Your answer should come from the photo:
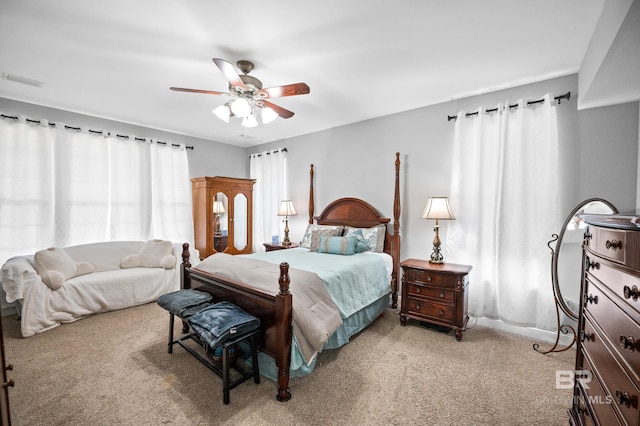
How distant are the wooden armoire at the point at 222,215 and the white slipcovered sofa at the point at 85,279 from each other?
0.52 m

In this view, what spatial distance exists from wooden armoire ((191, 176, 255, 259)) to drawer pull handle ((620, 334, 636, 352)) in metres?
4.76

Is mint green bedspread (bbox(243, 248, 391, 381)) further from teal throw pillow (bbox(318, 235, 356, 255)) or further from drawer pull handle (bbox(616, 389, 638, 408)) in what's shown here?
drawer pull handle (bbox(616, 389, 638, 408))

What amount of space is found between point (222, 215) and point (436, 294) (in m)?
3.63

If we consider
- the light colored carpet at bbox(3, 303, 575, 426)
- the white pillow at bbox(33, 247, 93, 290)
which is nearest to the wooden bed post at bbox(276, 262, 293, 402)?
the light colored carpet at bbox(3, 303, 575, 426)

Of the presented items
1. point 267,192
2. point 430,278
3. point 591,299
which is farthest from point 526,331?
point 267,192

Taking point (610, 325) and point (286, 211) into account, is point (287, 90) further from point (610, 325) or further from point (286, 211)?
point (286, 211)

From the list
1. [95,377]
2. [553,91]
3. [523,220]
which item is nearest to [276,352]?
[95,377]

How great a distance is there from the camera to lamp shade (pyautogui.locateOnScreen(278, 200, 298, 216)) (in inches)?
191

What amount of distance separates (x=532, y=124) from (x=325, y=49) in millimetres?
2249

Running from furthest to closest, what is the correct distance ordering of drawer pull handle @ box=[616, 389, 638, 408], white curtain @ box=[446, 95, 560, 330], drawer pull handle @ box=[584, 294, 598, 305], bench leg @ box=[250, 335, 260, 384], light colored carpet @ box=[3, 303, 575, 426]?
white curtain @ box=[446, 95, 560, 330]
bench leg @ box=[250, 335, 260, 384]
light colored carpet @ box=[3, 303, 575, 426]
drawer pull handle @ box=[584, 294, 598, 305]
drawer pull handle @ box=[616, 389, 638, 408]

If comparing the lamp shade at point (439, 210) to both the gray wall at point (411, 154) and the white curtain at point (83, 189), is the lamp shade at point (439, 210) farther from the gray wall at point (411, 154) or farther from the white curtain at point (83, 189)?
the white curtain at point (83, 189)

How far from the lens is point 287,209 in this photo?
16.0 ft

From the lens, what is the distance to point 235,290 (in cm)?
240

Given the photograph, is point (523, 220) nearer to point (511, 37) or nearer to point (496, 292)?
point (496, 292)
